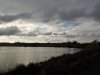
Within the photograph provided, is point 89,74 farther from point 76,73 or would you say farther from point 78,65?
point 78,65

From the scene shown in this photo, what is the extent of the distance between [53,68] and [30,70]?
2921mm

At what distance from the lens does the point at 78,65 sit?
22.1m

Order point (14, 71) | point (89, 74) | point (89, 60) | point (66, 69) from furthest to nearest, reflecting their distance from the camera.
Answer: point (89, 60) → point (14, 71) → point (66, 69) → point (89, 74)

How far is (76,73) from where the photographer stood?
61.7 ft

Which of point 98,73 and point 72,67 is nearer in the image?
point 98,73

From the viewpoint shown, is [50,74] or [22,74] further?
[22,74]

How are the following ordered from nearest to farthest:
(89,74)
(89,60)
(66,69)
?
(89,74), (66,69), (89,60)

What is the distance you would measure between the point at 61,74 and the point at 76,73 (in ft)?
4.26

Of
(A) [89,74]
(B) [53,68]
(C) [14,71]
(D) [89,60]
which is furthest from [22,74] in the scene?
(D) [89,60]

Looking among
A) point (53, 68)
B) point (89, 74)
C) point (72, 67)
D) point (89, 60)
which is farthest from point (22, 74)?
point (89, 60)

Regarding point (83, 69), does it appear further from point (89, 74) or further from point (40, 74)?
point (40, 74)

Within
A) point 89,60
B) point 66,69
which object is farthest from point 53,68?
point 89,60

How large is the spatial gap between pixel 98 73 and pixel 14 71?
26.3 ft

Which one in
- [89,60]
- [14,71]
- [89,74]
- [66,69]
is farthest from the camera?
[89,60]
